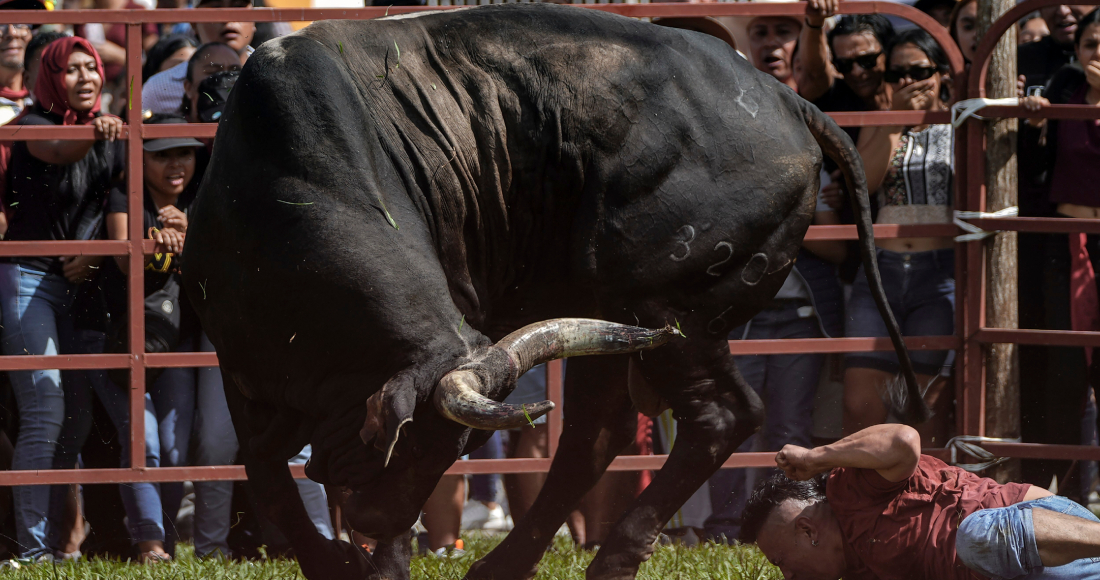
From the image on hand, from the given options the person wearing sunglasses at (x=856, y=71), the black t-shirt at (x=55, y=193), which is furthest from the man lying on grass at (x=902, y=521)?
the black t-shirt at (x=55, y=193)

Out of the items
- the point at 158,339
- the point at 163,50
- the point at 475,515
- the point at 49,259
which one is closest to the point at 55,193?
the point at 49,259

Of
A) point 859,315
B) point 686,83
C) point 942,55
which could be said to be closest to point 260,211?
point 686,83

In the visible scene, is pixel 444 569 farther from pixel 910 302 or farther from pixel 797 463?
pixel 910 302

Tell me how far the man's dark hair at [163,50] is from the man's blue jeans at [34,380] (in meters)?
1.25

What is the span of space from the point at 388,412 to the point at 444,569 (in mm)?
1461

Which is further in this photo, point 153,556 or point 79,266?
point 79,266

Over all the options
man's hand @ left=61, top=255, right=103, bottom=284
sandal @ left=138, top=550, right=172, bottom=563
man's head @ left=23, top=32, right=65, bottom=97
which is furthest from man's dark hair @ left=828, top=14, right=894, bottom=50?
sandal @ left=138, top=550, right=172, bottom=563

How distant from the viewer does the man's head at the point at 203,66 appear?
16.4ft

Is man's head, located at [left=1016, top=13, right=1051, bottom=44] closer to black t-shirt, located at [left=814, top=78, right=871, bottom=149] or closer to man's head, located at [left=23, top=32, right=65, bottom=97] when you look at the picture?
black t-shirt, located at [left=814, top=78, right=871, bottom=149]

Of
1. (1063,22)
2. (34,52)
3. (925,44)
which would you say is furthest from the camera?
(1063,22)

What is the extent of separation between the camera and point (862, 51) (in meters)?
5.28

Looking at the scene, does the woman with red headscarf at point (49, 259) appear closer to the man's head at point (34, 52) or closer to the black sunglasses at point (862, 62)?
the man's head at point (34, 52)

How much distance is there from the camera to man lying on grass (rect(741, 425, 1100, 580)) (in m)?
3.17

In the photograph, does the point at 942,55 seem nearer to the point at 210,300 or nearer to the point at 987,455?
the point at 987,455
